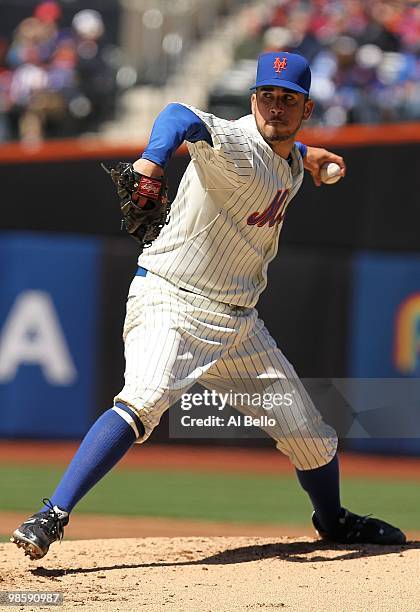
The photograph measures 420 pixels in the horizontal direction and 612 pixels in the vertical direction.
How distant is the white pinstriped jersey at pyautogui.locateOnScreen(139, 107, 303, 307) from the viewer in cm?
402

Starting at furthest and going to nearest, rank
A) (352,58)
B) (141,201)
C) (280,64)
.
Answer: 1. (352,58)
2. (280,64)
3. (141,201)

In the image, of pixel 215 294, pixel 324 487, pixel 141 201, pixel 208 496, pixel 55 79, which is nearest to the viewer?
pixel 141 201

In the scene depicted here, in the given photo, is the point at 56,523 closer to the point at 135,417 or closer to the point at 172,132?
the point at 135,417

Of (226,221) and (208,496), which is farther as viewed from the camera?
(208,496)

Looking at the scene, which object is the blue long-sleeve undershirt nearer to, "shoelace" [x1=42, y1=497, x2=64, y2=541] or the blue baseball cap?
the blue baseball cap

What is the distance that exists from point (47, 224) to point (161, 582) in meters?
6.52

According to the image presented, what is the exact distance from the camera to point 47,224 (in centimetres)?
1007

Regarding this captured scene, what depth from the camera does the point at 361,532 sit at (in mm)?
4727

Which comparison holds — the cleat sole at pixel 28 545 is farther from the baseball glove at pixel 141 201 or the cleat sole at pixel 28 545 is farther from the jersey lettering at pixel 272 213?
the jersey lettering at pixel 272 213

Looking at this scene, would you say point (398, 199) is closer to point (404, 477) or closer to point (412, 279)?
point (412, 279)

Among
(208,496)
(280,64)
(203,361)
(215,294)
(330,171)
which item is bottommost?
(208,496)

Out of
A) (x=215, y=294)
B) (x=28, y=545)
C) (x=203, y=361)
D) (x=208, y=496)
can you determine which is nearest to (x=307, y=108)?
(x=215, y=294)

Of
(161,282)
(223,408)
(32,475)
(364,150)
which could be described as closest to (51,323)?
(32,475)

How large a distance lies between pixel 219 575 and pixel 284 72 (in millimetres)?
1893
